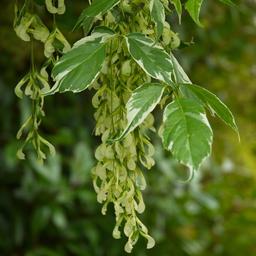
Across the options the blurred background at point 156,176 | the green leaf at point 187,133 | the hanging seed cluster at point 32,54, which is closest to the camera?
the green leaf at point 187,133

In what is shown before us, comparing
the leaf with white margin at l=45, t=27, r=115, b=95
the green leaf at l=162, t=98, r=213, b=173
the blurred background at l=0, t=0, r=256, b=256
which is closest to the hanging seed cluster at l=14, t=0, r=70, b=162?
the leaf with white margin at l=45, t=27, r=115, b=95

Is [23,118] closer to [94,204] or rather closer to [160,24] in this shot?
[94,204]

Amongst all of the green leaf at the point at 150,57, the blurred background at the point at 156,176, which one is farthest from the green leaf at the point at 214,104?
the blurred background at the point at 156,176

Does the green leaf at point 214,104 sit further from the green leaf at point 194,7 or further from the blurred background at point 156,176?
the blurred background at point 156,176

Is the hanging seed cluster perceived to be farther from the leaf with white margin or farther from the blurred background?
the blurred background

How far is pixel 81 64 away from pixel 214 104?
126mm

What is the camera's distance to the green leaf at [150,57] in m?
0.63

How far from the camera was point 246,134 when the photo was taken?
206cm

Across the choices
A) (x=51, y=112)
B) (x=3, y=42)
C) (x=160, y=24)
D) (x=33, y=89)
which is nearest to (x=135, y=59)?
(x=160, y=24)

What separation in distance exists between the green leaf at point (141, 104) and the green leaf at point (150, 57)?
0.04 feet

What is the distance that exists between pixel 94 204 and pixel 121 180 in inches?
45.8

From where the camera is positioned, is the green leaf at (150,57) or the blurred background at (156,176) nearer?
the green leaf at (150,57)

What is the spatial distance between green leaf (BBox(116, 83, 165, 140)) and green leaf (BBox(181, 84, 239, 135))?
36 mm

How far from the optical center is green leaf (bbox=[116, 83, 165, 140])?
59cm
